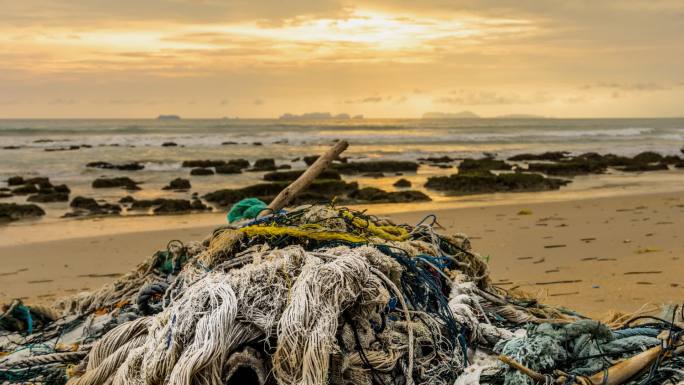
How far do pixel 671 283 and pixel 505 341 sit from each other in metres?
3.89

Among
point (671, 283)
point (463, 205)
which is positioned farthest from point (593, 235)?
point (463, 205)

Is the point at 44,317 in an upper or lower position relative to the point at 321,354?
lower

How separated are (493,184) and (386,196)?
324cm

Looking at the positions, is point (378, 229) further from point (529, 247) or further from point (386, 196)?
point (386, 196)

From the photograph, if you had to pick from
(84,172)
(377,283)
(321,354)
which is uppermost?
(377,283)

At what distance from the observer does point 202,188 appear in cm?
1817

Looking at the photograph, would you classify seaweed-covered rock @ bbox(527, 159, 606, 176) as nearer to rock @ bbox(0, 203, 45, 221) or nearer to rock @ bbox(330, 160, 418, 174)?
rock @ bbox(330, 160, 418, 174)

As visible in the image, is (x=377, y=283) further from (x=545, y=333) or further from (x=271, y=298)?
(x=545, y=333)

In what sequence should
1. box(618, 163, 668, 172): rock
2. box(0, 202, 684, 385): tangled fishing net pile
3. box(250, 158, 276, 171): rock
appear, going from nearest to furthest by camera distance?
1. box(0, 202, 684, 385): tangled fishing net pile
2. box(618, 163, 668, 172): rock
3. box(250, 158, 276, 171): rock

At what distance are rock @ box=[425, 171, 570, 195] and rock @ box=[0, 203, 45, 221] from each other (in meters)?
9.46

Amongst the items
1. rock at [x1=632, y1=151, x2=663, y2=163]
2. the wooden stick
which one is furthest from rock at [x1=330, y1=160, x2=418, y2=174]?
the wooden stick

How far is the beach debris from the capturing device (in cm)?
290

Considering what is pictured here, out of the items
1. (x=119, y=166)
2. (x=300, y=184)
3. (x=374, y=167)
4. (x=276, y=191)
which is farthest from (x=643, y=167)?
(x=300, y=184)

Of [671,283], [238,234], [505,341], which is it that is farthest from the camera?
[671,283]
